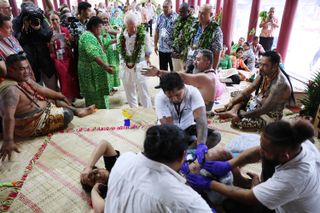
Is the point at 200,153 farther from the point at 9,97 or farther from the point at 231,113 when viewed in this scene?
the point at 9,97

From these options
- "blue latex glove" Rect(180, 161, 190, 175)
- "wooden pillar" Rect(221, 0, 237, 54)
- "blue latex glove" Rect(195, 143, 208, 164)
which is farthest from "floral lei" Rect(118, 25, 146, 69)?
"wooden pillar" Rect(221, 0, 237, 54)

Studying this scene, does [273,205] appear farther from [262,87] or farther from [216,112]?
[216,112]

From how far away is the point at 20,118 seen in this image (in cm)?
248

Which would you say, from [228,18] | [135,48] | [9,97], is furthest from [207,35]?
[228,18]

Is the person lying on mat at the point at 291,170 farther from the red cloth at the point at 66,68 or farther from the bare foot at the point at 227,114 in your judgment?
the red cloth at the point at 66,68

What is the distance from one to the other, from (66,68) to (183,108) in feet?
6.70

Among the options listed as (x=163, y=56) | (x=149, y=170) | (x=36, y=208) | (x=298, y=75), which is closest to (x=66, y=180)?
(x=36, y=208)

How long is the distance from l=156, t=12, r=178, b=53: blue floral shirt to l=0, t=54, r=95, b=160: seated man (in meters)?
1.96

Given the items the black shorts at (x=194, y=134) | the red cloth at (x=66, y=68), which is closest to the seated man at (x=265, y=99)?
the black shorts at (x=194, y=134)

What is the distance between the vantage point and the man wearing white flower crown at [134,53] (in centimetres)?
332

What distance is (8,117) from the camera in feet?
7.30

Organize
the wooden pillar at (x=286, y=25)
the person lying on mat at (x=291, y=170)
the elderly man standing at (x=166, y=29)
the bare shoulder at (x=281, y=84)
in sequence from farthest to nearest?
the wooden pillar at (x=286, y=25)
the elderly man standing at (x=166, y=29)
the bare shoulder at (x=281, y=84)
the person lying on mat at (x=291, y=170)

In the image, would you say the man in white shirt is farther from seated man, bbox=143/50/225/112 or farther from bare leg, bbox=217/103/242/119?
bare leg, bbox=217/103/242/119

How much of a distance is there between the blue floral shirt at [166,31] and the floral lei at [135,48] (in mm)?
787
